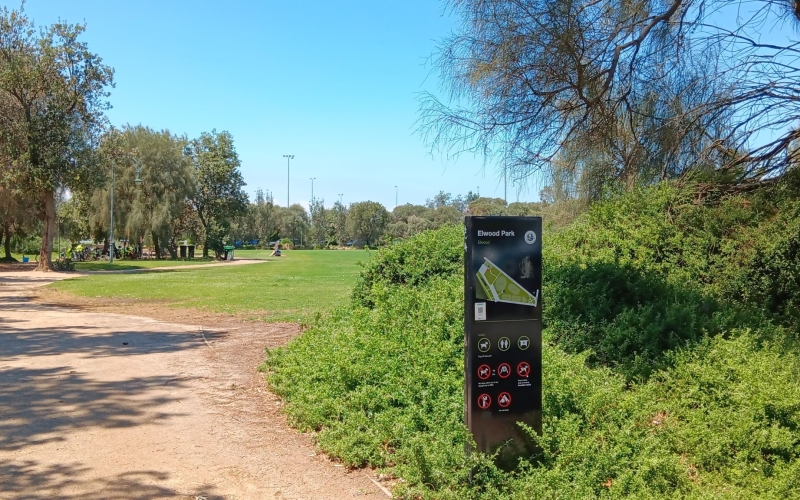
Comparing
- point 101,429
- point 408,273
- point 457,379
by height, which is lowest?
point 101,429

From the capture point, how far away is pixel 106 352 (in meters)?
9.41

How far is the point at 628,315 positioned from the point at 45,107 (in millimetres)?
30724

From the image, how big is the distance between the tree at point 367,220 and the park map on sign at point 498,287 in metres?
107

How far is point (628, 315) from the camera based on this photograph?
6832 millimetres

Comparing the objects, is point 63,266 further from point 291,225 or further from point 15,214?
point 291,225

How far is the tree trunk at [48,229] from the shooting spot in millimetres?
30845

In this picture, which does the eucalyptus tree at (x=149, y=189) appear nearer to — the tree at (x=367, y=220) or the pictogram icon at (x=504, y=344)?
the pictogram icon at (x=504, y=344)

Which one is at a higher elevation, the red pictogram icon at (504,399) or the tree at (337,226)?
the tree at (337,226)

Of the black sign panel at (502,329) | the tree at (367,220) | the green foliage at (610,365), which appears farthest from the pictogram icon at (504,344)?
the tree at (367,220)

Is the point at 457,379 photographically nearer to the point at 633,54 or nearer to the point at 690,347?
the point at 690,347

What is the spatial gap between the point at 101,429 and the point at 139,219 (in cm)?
4917

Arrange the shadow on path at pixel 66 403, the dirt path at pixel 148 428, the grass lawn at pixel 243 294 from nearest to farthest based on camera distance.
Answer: the dirt path at pixel 148 428 → the shadow on path at pixel 66 403 → the grass lawn at pixel 243 294

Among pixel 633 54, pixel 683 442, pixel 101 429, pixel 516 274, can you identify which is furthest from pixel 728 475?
pixel 633 54

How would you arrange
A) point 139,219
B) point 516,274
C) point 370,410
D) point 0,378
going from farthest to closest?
point 139,219 → point 0,378 → point 370,410 → point 516,274
